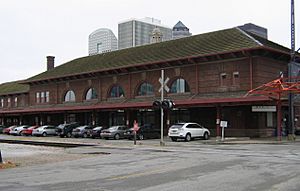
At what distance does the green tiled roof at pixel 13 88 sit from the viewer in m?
70.8

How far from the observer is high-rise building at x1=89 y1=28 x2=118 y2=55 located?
10401 centimetres

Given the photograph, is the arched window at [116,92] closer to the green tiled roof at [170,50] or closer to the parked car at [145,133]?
the green tiled roof at [170,50]

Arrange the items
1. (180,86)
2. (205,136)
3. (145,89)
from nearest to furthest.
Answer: (205,136)
(180,86)
(145,89)

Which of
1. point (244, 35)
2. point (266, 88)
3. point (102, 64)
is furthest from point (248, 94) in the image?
point (102, 64)

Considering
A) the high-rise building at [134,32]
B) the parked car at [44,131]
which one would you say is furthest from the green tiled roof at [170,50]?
the high-rise building at [134,32]

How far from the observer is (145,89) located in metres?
47.8

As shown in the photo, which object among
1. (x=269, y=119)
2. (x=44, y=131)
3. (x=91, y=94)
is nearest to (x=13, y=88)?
(x=91, y=94)

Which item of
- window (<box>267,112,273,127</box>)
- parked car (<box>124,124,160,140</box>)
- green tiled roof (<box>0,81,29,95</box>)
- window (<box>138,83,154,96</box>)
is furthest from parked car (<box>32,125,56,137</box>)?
window (<box>267,112,273,127</box>)

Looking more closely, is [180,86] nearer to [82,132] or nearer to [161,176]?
[82,132]

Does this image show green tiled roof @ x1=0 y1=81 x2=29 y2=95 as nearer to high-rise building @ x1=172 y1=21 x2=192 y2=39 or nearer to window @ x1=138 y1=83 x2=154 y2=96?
window @ x1=138 y1=83 x2=154 y2=96

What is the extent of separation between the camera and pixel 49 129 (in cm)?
4953

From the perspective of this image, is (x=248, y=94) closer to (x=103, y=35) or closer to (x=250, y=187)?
(x=250, y=187)

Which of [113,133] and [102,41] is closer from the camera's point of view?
[113,133]

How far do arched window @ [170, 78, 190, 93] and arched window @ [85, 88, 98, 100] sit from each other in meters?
12.3
